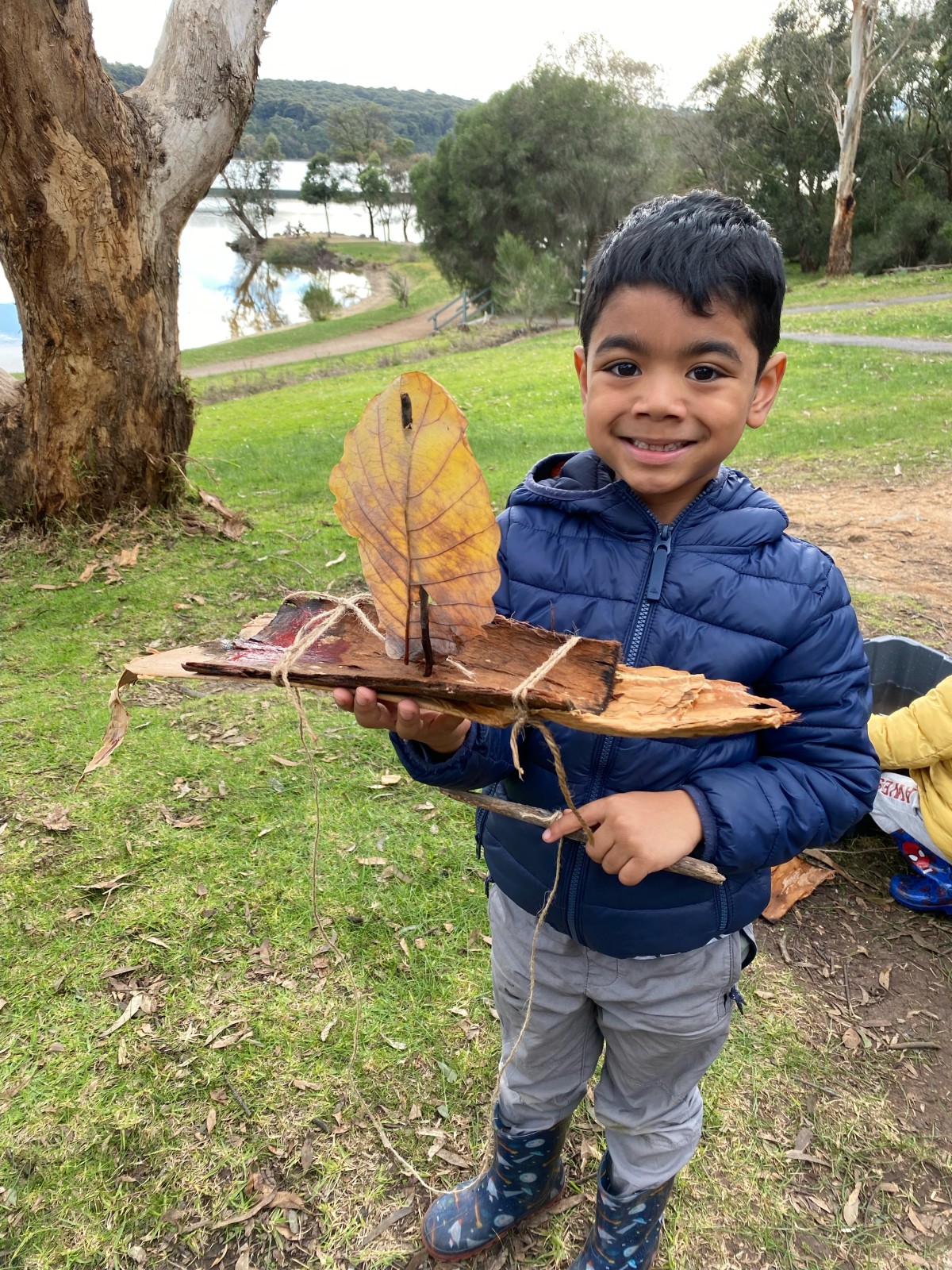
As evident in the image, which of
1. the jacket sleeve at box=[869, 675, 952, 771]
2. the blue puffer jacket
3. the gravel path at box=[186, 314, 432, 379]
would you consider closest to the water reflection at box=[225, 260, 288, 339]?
the gravel path at box=[186, 314, 432, 379]

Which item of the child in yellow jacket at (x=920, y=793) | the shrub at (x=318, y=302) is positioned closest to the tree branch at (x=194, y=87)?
the child in yellow jacket at (x=920, y=793)

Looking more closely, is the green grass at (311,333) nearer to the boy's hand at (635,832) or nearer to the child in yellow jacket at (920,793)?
the child in yellow jacket at (920,793)

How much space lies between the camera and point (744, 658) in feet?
4.39

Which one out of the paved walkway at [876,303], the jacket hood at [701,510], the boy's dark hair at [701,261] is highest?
the paved walkway at [876,303]

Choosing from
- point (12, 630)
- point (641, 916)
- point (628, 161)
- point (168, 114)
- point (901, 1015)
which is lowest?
point (901, 1015)

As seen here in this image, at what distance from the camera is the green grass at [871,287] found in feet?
63.8

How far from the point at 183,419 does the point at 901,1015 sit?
524cm

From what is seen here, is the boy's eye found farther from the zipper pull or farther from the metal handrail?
the metal handrail

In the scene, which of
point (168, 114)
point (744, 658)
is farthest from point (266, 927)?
point (168, 114)

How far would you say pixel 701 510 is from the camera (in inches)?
54.1

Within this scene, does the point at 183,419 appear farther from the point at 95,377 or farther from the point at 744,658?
the point at 744,658

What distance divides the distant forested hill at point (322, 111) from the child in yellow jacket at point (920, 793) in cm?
7876

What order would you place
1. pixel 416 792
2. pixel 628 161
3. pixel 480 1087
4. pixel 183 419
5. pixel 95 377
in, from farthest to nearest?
pixel 628 161, pixel 183 419, pixel 95 377, pixel 416 792, pixel 480 1087

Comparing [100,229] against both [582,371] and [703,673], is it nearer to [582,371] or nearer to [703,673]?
[582,371]
